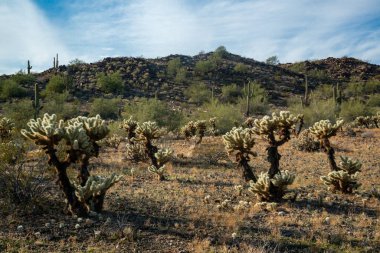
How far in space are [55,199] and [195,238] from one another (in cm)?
373

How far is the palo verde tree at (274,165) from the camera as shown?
994 centimetres

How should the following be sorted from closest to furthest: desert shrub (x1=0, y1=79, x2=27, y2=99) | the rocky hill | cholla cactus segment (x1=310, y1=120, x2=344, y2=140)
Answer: cholla cactus segment (x1=310, y1=120, x2=344, y2=140) < desert shrub (x1=0, y1=79, x2=27, y2=99) < the rocky hill

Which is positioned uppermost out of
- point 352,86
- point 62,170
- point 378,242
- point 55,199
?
point 352,86

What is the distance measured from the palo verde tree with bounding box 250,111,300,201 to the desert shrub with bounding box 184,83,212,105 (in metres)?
35.5

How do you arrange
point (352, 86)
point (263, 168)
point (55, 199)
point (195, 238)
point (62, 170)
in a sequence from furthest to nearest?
1. point (352, 86)
2. point (263, 168)
3. point (55, 199)
4. point (62, 170)
5. point (195, 238)

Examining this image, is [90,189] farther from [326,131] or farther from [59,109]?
[59,109]

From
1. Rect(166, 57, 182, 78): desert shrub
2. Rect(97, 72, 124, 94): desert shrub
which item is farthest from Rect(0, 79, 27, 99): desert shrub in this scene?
Rect(166, 57, 182, 78): desert shrub

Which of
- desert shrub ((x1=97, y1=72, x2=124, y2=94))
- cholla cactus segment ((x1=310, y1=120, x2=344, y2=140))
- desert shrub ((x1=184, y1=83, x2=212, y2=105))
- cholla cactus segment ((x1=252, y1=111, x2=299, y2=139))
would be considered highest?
desert shrub ((x1=97, y1=72, x2=124, y2=94))

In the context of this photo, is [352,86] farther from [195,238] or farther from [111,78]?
[195,238]

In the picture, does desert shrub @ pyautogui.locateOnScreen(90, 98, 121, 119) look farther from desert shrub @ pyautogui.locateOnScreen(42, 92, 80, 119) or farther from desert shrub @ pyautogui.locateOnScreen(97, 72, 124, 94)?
desert shrub @ pyautogui.locateOnScreen(97, 72, 124, 94)

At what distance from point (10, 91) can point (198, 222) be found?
39.8 metres

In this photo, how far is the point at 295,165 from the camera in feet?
52.7

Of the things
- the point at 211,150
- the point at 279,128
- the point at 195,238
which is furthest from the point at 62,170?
the point at 211,150

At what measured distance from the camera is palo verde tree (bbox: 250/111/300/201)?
32.6ft
